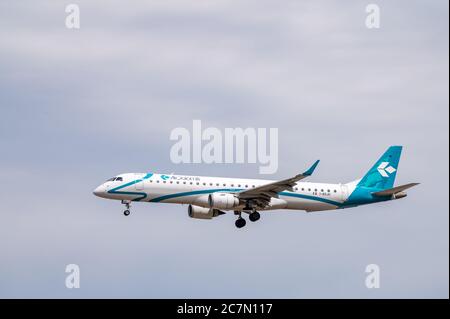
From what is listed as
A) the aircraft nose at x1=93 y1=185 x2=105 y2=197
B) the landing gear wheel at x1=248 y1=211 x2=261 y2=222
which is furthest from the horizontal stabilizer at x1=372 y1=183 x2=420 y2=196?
the aircraft nose at x1=93 y1=185 x2=105 y2=197

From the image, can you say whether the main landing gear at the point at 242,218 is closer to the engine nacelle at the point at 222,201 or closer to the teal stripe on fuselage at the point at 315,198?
the engine nacelle at the point at 222,201

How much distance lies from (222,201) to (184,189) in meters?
2.84

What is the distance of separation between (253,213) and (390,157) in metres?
13.9

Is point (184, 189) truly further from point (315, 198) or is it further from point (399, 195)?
point (399, 195)

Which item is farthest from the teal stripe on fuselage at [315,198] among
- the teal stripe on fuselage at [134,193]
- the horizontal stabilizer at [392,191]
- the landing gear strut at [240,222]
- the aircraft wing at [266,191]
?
the teal stripe on fuselage at [134,193]

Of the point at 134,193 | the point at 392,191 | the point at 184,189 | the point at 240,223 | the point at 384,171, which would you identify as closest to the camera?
the point at 134,193

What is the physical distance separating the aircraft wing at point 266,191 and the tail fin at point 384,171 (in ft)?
29.3

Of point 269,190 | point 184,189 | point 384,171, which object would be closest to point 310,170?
point 269,190

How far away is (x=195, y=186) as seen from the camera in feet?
250

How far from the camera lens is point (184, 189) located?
75750mm

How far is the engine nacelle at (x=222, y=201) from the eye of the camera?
75875 mm
